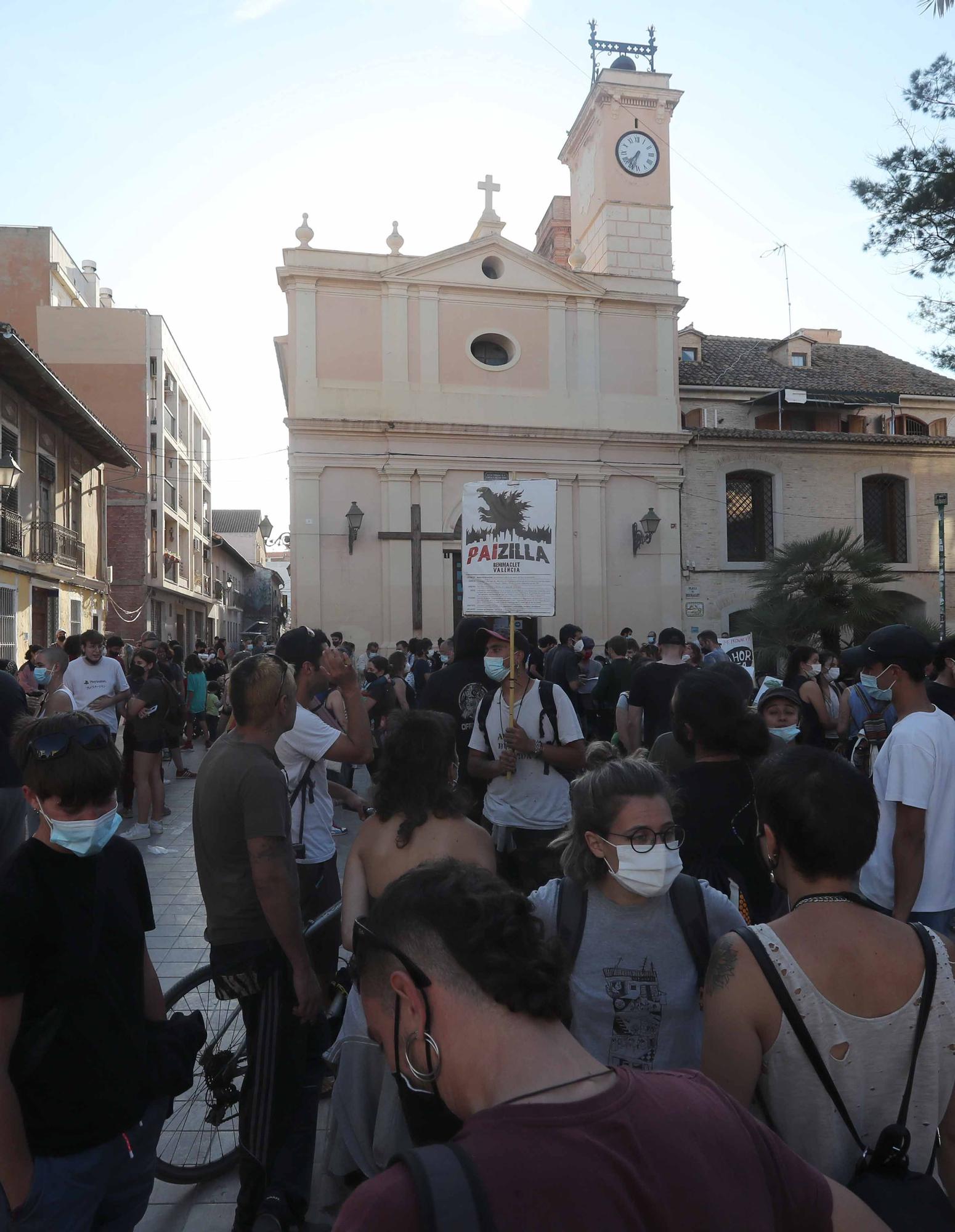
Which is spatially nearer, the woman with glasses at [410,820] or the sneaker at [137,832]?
the woman with glasses at [410,820]

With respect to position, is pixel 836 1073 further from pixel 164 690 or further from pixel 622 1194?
pixel 164 690

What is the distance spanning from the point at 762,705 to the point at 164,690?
614 cm

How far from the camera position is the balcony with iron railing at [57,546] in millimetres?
20172

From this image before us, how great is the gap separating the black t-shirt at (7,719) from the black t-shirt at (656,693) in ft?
13.2

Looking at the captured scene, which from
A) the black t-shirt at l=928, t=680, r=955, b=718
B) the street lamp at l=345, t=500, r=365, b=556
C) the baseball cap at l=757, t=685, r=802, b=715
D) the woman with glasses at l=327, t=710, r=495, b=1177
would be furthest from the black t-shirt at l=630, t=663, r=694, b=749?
the street lamp at l=345, t=500, r=365, b=556

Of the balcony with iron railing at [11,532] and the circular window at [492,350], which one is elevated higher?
the circular window at [492,350]

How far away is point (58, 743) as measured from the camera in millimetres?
2334

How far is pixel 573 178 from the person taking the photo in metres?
28.2

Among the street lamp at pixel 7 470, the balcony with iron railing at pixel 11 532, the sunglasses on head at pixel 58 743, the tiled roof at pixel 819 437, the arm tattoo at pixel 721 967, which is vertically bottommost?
the arm tattoo at pixel 721 967

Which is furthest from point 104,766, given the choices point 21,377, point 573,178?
point 573,178

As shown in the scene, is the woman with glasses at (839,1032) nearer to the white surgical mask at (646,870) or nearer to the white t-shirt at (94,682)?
the white surgical mask at (646,870)

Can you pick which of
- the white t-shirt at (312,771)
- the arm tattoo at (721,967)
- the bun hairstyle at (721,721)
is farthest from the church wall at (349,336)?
the arm tattoo at (721,967)

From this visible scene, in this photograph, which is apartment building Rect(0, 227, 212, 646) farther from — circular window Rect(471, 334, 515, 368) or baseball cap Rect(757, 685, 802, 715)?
baseball cap Rect(757, 685, 802, 715)

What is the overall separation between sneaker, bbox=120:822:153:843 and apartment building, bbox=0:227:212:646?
72.0 ft
